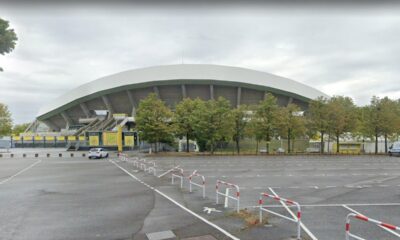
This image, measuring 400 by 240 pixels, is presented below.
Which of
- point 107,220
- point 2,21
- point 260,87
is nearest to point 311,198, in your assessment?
point 107,220

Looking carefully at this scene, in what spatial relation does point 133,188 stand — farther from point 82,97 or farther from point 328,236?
point 82,97

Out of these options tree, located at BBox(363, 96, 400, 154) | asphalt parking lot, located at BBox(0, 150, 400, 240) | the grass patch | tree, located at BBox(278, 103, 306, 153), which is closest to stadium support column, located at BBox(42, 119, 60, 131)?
tree, located at BBox(278, 103, 306, 153)

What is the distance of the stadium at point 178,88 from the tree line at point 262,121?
3295cm

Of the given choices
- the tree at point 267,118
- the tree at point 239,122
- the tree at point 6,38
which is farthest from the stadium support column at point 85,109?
the tree at point 6,38

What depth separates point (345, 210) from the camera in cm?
938

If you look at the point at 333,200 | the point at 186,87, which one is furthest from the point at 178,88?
the point at 333,200

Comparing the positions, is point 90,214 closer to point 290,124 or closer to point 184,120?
point 184,120

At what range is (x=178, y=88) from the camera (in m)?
83.0

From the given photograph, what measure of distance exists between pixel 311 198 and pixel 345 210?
2.02 meters

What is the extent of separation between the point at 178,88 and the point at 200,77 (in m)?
7.63

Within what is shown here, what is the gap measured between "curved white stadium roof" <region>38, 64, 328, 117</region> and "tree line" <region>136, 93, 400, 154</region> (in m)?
33.1

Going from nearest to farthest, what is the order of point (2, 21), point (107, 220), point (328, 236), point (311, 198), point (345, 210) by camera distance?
point (328, 236)
point (2, 21)
point (107, 220)
point (345, 210)
point (311, 198)

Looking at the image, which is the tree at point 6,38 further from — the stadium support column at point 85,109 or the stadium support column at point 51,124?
the stadium support column at point 51,124

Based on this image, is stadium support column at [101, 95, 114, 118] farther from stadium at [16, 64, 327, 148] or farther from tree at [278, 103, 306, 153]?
tree at [278, 103, 306, 153]
